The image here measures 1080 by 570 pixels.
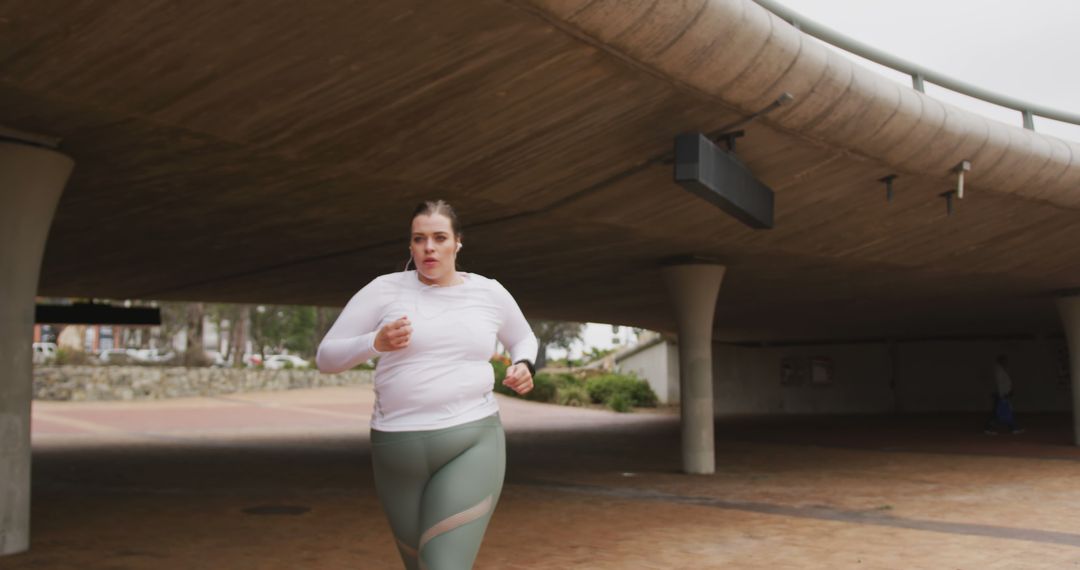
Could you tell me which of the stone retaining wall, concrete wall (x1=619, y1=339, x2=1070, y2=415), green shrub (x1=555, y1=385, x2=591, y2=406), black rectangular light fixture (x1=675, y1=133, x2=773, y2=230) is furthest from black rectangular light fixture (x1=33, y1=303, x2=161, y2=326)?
green shrub (x1=555, y1=385, x2=591, y2=406)

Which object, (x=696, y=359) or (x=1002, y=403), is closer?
(x=696, y=359)

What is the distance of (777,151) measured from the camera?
11383 millimetres

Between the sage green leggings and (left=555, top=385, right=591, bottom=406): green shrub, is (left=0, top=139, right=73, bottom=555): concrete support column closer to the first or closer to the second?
the sage green leggings

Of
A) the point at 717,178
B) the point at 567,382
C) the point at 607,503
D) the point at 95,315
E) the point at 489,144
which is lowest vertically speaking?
the point at 607,503

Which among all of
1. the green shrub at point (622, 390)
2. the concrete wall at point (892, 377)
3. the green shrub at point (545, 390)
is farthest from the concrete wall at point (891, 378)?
the green shrub at point (545, 390)

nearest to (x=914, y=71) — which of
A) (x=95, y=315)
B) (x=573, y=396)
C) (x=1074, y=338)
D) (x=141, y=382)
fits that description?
(x=1074, y=338)

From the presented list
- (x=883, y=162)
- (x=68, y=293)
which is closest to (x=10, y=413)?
(x=883, y=162)

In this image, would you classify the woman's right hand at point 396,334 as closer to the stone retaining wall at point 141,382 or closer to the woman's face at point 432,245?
the woman's face at point 432,245

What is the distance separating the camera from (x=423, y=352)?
12.3 feet

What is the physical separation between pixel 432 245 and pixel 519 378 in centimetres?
63

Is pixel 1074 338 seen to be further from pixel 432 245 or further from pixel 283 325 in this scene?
pixel 283 325

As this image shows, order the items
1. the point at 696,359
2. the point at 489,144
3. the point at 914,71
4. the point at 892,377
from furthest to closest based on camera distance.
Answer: the point at 892,377 < the point at 696,359 < the point at 914,71 < the point at 489,144

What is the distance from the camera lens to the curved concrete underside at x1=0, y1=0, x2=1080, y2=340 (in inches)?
292

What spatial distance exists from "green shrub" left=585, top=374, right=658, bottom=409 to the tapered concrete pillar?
2713 centimetres
